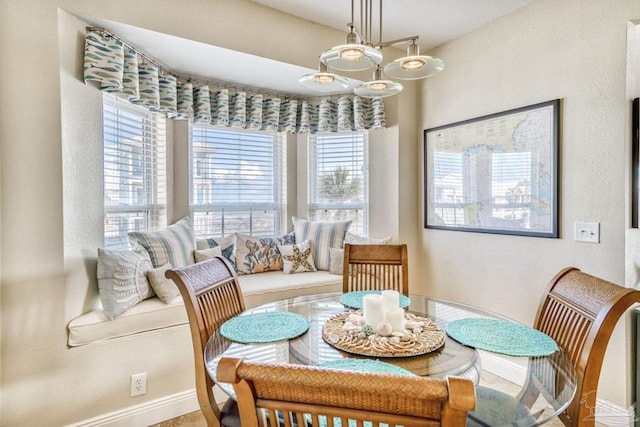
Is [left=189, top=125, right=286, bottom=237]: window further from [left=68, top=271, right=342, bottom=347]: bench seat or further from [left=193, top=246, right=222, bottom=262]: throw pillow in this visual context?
[left=68, top=271, right=342, bottom=347]: bench seat

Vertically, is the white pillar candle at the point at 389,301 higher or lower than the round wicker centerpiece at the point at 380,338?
higher

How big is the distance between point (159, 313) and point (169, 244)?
22.0 inches

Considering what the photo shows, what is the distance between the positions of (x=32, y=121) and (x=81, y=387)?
1.40m

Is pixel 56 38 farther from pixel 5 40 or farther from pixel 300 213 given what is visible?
pixel 300 213

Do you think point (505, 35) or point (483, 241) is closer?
point (505, 35)

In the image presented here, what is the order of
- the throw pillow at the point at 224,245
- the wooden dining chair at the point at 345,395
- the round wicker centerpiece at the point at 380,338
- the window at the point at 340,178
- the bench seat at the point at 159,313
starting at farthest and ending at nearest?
the window at the point at 340,178
the throw pillow at the point at 224,245
the bench seat at the point at 159,313
the round wicker centerpiece at the point at 380,338
the wooden dining chair at the point at 345,395

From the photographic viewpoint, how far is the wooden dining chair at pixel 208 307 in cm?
134

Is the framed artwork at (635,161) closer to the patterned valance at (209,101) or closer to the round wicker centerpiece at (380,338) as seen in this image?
the round wicker centerpiece at (380,338)

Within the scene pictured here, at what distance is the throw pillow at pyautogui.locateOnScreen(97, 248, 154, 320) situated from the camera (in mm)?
1926

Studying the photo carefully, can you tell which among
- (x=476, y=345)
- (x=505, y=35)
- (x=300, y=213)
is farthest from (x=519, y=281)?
(x=300, y=213)

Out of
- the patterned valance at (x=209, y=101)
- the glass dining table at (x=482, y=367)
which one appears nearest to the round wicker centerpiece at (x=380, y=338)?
the glass dining table at (x=482, y=367)

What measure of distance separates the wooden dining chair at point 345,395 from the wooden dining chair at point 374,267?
153cm

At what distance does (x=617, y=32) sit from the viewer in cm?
193

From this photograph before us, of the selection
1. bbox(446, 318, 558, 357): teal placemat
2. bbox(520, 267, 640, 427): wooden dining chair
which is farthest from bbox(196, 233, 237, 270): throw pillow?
bbox(520, 267, 640, 427): wooden dining chair
